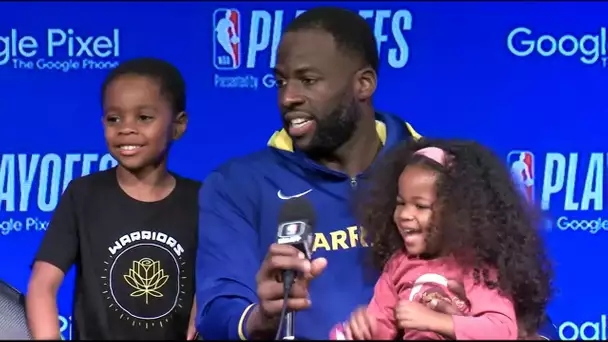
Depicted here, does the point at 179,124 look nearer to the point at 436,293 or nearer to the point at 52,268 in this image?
the point at 52,268

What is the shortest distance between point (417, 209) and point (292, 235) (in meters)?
0.41

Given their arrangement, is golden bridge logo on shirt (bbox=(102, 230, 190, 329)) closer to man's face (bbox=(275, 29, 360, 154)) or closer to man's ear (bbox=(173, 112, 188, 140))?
man's ear (bbox=(173, 112, 188, 140))

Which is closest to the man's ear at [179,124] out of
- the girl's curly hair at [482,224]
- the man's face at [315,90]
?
the man's face at [315,90]

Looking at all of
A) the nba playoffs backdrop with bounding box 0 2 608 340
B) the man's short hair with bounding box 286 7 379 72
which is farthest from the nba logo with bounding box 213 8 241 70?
the man's short hair with bounding box 286 7 379 72

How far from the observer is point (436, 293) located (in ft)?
6.10

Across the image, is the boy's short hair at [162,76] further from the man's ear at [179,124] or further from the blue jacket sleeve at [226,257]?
the blue jacket sleeve at [226,257]

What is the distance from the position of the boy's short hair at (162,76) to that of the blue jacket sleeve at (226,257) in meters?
0.27

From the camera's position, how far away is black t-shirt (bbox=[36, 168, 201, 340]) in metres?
2.15

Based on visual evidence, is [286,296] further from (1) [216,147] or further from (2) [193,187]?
(1) [216,147]

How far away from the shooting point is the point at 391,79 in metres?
3.07

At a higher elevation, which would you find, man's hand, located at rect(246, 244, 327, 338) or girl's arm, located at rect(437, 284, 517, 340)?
man's hand, located at rect(246, 244, 327, 338)

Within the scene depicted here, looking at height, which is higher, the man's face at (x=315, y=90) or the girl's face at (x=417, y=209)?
the man's face at (x=315, y=90)

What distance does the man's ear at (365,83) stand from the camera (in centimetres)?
211

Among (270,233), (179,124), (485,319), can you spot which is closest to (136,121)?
(179,124)
